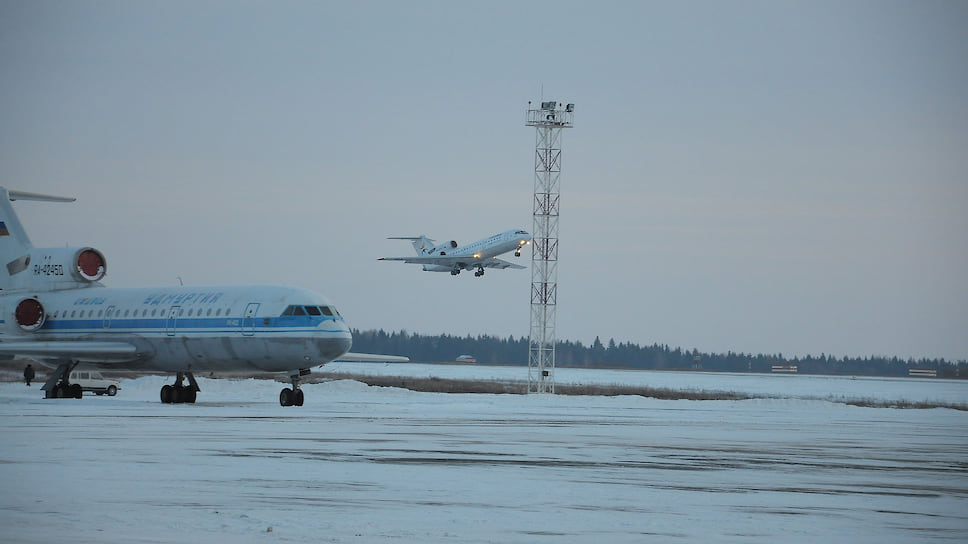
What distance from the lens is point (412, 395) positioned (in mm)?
50281

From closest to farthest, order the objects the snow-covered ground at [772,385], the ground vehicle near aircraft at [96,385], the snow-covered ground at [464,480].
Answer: the snow-covered ground at [464,480] < the ground vehicle near aircraft at [96,385] < the snow-covered ground at [772,385]

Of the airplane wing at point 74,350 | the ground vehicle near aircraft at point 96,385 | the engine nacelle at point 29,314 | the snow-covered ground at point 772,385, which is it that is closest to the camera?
the airplane wing at point 74,350

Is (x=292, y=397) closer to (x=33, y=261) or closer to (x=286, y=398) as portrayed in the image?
(x=286, y=398)

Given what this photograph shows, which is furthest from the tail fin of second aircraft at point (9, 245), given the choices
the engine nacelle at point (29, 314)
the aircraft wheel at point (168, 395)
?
the aircraft wheel at point (168, 395)

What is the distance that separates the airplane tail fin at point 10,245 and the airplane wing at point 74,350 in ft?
25.7

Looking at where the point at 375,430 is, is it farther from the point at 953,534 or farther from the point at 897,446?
the point at 953,534

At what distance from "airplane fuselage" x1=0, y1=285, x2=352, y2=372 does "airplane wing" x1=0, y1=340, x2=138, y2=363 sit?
341 millimetres

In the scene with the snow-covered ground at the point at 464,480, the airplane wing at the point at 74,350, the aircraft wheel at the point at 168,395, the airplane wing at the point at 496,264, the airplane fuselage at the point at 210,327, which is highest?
the airplane wing at the point at 496,264

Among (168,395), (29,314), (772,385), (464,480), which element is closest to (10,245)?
(29,314)

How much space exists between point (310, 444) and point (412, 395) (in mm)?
28824

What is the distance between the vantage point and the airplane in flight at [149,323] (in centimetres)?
3775

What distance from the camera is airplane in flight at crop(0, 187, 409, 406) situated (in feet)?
124

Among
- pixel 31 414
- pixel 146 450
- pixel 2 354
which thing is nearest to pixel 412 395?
pixel 2 354

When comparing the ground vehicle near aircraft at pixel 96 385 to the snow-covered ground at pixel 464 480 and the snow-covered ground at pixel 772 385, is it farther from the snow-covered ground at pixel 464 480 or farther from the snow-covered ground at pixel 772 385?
the snow-covered ground at pixel 772 385
